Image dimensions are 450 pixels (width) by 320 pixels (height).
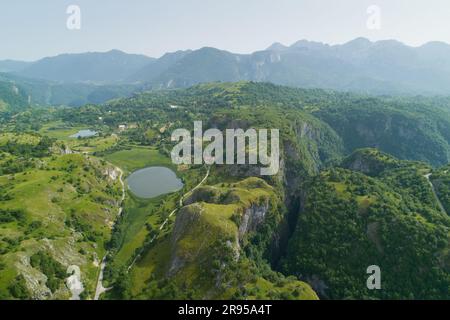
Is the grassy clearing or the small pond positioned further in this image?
the small pond

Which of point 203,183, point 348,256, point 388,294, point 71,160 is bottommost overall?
point 388,294

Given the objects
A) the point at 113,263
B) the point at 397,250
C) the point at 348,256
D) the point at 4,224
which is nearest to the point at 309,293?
the point at 348,256

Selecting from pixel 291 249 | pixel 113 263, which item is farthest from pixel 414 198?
pixel 113 263

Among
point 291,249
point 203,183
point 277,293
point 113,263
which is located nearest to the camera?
point 277,293

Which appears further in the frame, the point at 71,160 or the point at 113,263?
the point at 71,160

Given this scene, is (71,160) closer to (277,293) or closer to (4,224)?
(4,224)

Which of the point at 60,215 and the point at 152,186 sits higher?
the point at 60,215

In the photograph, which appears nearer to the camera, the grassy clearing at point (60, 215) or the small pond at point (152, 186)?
the grassy clearing at point (60, 215)

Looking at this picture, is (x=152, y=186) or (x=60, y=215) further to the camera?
(x=152, y=186)
